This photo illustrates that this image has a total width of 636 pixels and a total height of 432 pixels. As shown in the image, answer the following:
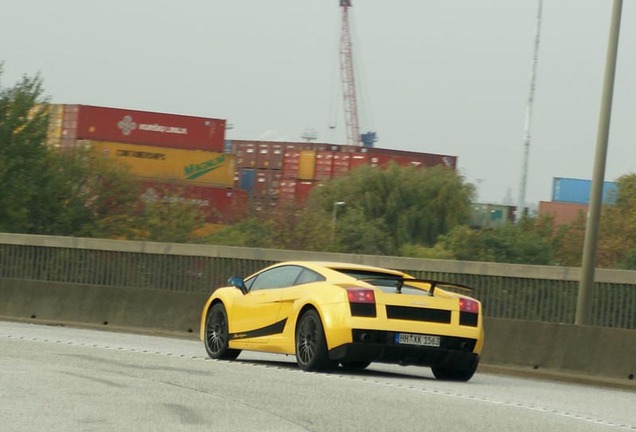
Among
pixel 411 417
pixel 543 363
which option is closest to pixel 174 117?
pixel 543 363

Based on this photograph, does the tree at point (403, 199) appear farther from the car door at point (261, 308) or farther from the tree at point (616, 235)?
the car door at point (261, 308)

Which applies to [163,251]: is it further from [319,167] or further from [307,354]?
[319,167]

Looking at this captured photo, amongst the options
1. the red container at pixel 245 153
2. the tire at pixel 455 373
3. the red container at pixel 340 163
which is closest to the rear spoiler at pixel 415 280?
the tire at pixel 455 373

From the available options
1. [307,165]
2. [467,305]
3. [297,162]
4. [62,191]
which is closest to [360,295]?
[467,305]

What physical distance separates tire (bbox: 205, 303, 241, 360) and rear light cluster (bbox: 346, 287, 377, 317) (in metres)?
2.79

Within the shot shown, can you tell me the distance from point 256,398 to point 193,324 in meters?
13.2

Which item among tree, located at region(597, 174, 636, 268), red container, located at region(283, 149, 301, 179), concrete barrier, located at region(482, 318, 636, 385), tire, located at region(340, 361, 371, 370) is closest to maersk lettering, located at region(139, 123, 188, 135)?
red container, located at region(283, 149, 301, 179)

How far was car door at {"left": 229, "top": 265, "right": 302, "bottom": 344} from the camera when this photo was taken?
17.2 m

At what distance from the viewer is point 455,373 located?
16.9 meters

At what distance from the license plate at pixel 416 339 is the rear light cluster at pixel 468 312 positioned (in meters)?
0.40

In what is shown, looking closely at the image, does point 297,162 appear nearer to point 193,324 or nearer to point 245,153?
point 245,153

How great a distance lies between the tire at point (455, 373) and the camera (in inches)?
655

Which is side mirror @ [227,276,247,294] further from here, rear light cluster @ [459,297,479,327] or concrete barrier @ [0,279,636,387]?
concrete barrier @ [0,279,636,387]

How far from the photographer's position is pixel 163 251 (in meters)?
27.7
